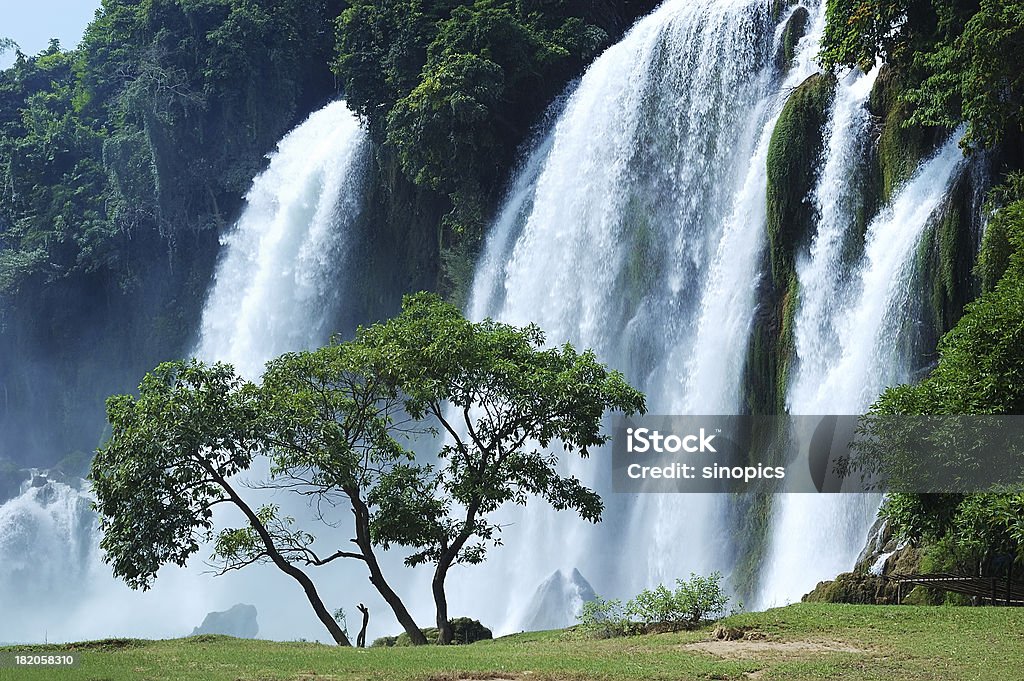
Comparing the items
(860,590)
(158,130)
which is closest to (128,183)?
(158,130)

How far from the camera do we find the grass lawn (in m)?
9.87

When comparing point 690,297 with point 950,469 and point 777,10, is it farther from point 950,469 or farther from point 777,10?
point 950,469

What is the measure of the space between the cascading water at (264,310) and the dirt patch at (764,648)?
20.5 meters

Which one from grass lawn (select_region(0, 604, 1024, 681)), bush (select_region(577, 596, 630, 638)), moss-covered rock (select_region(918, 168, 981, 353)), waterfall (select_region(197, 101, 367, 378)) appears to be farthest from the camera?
waterfall (select_region(197, 101, 367, 378))

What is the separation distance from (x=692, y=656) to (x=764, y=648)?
31.2 inches

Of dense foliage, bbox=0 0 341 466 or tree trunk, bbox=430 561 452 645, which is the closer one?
tree trunk, bbox=430 561 452 645

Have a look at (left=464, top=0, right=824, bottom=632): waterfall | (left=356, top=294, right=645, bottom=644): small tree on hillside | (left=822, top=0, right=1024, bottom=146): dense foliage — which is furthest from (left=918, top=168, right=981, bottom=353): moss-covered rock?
(left=356, top=294, right=645, bottom=644): small tree on hillside

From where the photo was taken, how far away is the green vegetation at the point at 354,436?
13.7 metres

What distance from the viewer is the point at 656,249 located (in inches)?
910

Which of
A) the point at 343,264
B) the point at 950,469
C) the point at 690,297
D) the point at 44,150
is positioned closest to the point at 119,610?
the point at 343,264

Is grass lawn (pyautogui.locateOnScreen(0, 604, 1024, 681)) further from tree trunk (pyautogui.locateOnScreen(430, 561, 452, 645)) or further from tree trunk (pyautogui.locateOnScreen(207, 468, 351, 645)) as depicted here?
tree trunk (pyautogui.locateOnScreen(430, 561, 452, 645))

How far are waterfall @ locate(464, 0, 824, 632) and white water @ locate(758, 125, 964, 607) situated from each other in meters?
1.64

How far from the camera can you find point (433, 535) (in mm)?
14727

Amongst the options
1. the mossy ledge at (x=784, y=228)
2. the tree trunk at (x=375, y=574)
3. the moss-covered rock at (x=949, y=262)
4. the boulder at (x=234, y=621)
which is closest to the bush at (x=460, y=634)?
→ the tree trunk at (x=375, y=574)
